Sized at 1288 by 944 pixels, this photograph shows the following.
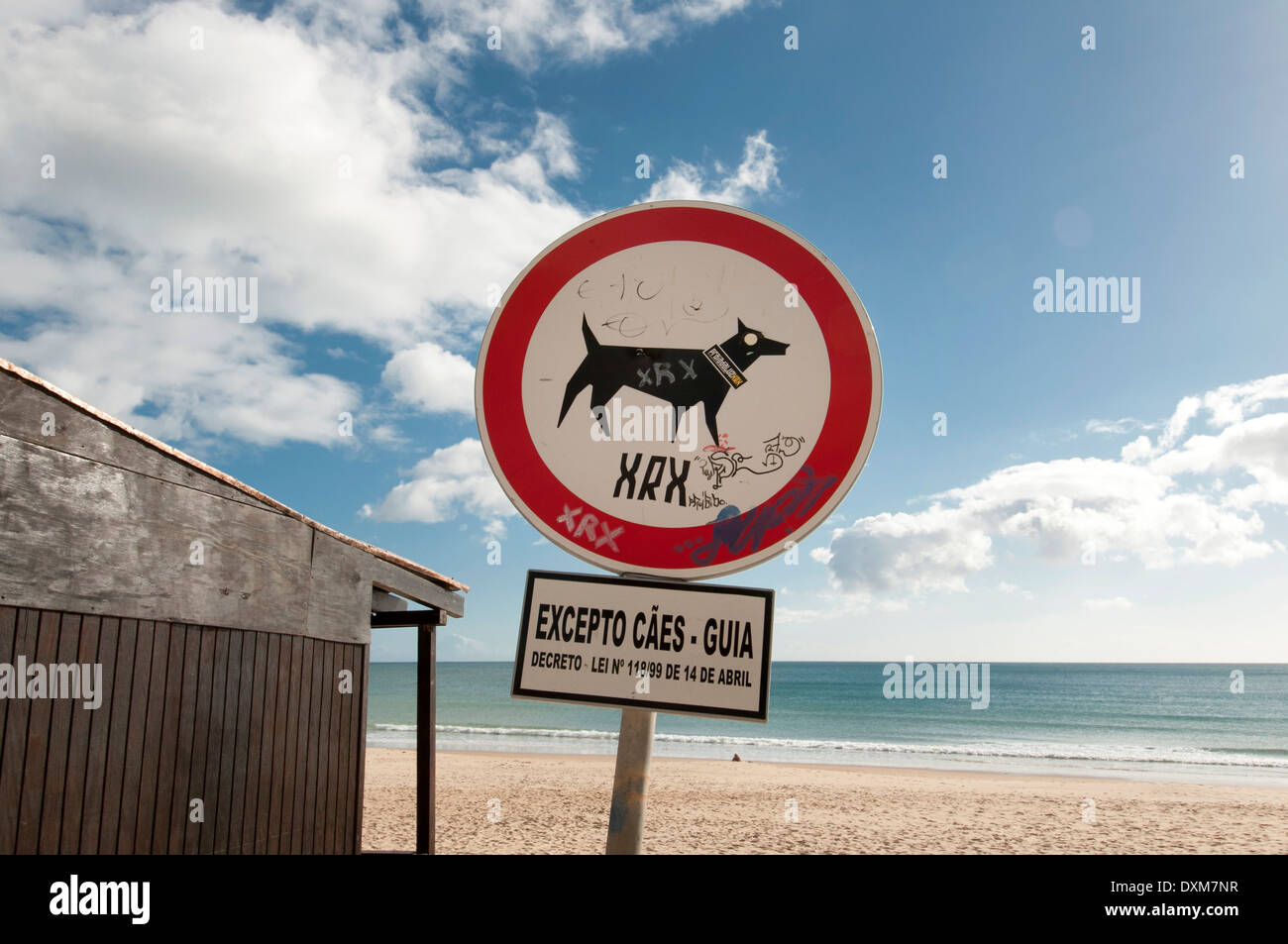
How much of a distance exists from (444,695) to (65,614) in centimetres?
6522

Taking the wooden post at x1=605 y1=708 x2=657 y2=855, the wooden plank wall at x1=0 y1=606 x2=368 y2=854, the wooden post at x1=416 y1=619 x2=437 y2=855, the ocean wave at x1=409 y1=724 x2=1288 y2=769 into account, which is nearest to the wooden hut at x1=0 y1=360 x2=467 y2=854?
the wooden plank wall at x1=0 y1=606 x2=368 y2=854

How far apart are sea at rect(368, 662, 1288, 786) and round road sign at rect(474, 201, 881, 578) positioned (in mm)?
16915

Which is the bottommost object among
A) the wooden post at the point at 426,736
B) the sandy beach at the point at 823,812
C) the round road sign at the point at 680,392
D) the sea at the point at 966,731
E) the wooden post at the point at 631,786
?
the sea at the point at 966,731

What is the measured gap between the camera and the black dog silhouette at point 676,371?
1274 mm

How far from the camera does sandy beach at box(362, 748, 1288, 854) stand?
12086mm

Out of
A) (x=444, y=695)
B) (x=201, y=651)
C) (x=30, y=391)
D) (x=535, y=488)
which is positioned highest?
(x=30, y=391)

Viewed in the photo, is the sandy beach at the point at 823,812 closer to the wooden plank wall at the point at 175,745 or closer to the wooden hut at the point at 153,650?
the wooden plank wall at the point at 175,745

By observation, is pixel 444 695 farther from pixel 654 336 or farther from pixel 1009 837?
pixel 654 336

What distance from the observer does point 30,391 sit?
345cm

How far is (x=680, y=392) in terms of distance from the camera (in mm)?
1286

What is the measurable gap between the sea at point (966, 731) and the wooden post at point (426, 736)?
9.70 meters

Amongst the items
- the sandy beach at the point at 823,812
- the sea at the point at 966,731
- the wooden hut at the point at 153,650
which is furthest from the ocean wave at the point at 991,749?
the wooden hut at the point at 153,650
